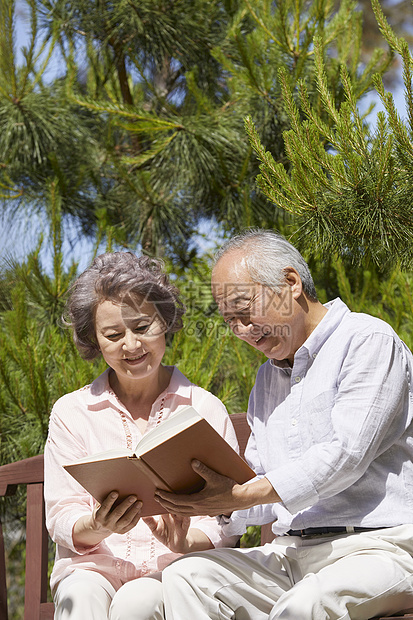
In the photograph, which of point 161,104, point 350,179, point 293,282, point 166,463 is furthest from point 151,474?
point 161,104

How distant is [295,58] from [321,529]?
293cm

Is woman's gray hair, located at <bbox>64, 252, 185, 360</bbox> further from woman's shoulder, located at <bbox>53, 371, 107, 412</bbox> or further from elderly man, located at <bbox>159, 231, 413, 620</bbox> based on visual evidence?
elderly man, located at <bbox>159, 231, 413, 620</bbox>

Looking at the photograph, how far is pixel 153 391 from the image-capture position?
2.36 metres

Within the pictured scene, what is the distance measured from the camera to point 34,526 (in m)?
2.57

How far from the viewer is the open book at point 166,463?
162 centimetres

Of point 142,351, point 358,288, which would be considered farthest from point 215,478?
point 358,288

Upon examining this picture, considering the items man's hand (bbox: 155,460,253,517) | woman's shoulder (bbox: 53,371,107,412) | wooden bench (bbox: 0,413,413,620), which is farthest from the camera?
wooden bench (bbox: 0,413,413,620)

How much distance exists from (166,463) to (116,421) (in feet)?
2.08

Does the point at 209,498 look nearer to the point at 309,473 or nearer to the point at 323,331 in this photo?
the point at 309,473

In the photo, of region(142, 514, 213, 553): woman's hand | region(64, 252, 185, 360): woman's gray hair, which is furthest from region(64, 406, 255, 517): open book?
region(64, 252, 185, 360): woman's gray hair

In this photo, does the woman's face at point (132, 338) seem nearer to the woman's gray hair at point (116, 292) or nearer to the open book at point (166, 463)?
the woman's gray hair at point (116, 292)

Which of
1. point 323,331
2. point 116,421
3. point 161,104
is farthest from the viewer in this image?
point 161,104

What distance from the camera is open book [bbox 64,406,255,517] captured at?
63.6 inches

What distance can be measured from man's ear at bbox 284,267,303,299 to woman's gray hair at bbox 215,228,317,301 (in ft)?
0.04
